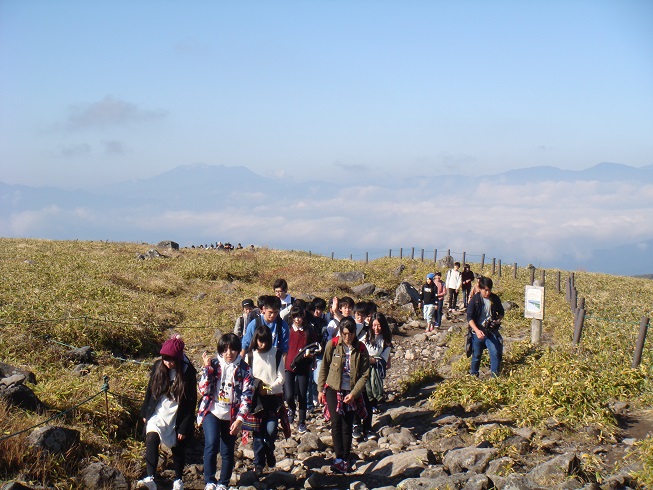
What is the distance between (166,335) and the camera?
17234 mm

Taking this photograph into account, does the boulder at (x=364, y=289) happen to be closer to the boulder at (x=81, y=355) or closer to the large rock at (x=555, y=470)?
the boulder at (x=81, y=355)

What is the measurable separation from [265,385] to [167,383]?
4.68 ft

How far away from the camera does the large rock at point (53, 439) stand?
713 centimetres

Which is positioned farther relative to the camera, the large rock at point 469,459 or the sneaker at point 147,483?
the large rock at point 469,459

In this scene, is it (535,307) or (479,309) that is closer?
(479,309)

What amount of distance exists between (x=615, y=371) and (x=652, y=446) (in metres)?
4.50

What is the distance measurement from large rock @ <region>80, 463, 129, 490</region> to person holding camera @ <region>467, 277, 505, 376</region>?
6.61 m

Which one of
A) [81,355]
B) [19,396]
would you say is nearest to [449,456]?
[19,396]

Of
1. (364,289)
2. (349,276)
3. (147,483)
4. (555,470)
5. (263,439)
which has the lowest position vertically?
(147,483)

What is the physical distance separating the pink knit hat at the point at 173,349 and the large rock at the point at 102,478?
1.52 meters

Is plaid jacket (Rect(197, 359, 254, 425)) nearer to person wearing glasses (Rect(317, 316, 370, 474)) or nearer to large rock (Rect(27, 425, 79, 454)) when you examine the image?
person wearing glasses (Rect(317, 316, 370, 474))

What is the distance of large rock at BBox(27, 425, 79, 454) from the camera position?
7.13 m

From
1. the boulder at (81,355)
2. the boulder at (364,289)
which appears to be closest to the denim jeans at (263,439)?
the boulder at (81,355)

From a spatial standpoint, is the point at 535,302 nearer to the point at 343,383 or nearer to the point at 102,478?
the point at 343,383
